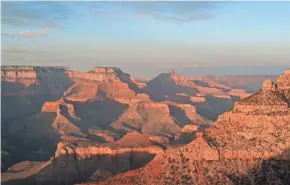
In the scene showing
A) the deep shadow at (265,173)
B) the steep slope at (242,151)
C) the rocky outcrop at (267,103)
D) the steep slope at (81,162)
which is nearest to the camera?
the deep shadow at (265,173)

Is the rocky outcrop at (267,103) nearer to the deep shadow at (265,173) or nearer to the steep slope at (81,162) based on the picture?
the deep shadow at (265,173)

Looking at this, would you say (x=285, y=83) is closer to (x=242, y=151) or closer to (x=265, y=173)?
(x=242, y=151)

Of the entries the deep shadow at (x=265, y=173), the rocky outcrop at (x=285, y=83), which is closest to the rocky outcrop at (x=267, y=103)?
the rocky outcrop at (x=285, y=83)

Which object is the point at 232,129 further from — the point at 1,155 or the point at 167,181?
the point at 1,155

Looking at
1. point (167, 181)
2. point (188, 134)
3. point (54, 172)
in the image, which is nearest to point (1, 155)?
point (54, 172)

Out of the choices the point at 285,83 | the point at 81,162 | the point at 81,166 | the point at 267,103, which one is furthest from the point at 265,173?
the point at 81,162

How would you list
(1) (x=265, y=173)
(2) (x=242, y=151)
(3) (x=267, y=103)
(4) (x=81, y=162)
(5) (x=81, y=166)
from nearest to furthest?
1. (1) (x=265, y=173)
2. (2) (x=242, y=151)
3. (3) (x=267, y=103)
4. (5) (x=81, y=166)
5. (4) (x=81, y=162)

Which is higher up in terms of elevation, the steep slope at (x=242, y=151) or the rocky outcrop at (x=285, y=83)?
the rocky outcrop at (x=285, y=83)

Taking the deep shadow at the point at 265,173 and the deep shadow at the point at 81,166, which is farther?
the deep shadow at the point at 81,166
